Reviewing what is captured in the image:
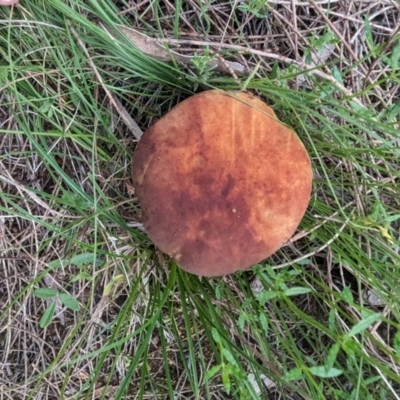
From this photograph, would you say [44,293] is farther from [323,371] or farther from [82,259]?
[323,371]

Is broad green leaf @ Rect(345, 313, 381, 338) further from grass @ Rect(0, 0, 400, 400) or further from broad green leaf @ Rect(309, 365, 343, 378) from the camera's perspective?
grass @ Rect(0, 0, 400, 400)

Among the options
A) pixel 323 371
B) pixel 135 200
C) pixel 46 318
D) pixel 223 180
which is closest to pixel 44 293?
pixel 46 318

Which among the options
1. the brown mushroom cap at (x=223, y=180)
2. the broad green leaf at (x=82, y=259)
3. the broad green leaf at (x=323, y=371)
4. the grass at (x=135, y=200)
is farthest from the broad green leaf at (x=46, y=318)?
the broad green leaf at (x=323, y=371)

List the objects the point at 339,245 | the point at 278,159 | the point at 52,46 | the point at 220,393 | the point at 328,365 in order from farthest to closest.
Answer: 1. the point at 220,393
2. the point at 339,245
3. the point at 52,46
4. the point at 278,159
5. the point at 328,365

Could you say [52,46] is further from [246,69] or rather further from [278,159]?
[278,159]

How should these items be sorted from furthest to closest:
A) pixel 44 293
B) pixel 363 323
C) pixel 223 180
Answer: pixel 44 293 → pixel 223 180 → pixel 363 323

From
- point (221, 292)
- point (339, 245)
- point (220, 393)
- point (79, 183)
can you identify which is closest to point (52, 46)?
point (79, 183)

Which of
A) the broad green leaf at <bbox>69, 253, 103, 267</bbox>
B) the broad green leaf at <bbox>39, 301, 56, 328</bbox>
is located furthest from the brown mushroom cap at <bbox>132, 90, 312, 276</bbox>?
the broad green leaf at <bbox>39, 301, 56, 328</bbox>
